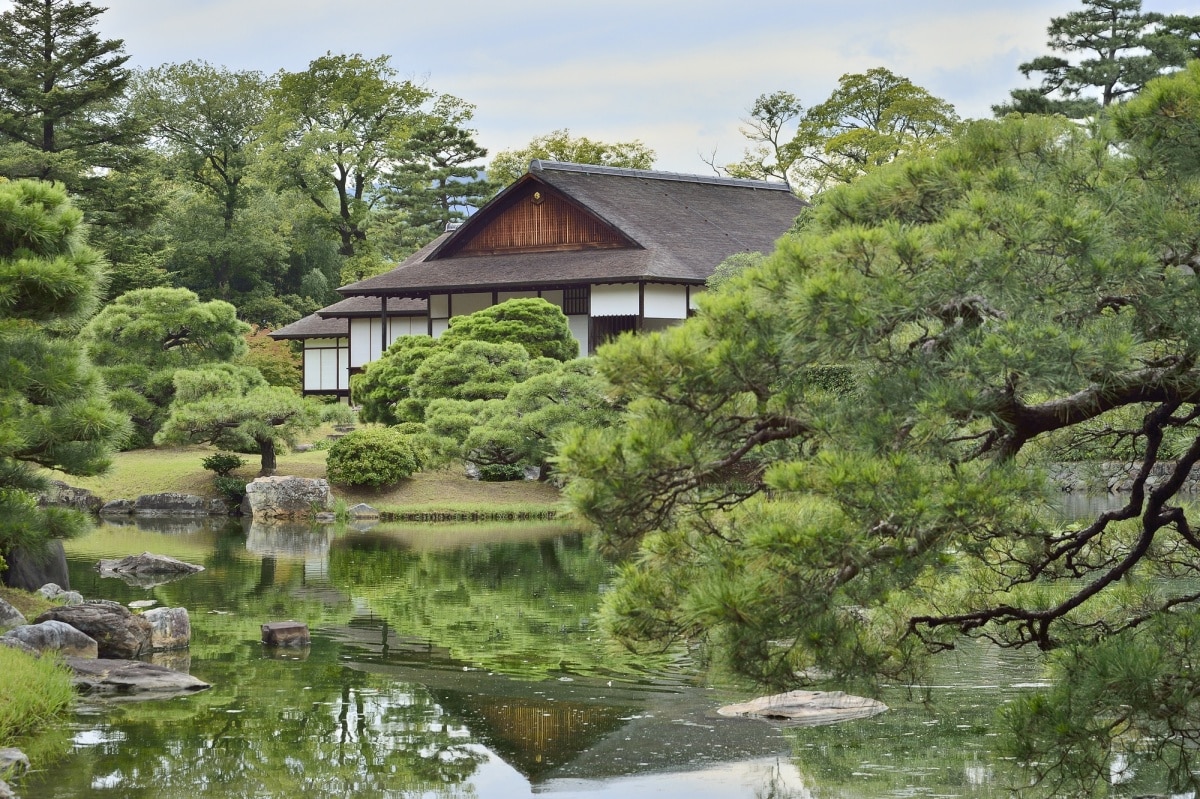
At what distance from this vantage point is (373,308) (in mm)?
38625

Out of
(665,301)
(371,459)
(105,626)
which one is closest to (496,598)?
(105,626)

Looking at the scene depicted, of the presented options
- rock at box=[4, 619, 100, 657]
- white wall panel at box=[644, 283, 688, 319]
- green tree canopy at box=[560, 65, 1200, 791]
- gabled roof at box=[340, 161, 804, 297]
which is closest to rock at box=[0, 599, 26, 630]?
rock at box=[4, 619, 100, 657]

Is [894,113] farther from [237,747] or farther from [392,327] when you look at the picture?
[237,747]

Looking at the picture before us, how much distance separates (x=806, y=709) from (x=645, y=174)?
31.3 metres

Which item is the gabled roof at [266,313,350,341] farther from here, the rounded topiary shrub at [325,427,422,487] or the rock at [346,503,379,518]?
the rock at [346,503,379,518]

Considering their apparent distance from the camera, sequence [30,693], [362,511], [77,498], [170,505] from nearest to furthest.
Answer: [30,693] < [362,511] < [77,498] < [170,505]

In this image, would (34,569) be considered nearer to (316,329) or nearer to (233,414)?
(233,414)

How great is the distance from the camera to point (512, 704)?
415 inches

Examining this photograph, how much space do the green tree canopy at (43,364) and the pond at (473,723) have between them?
1999 millimetres

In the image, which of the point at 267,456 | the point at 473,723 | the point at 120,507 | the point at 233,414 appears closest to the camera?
the point at 473,723

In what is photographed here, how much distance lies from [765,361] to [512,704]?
6.39 meters

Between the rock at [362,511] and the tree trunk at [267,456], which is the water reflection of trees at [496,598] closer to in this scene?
the rock at [362,511]

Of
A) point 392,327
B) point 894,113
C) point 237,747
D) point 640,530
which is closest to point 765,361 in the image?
point 640,530

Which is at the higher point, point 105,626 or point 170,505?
point 105,626
